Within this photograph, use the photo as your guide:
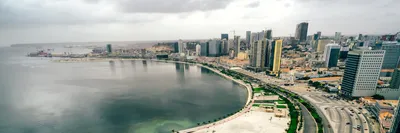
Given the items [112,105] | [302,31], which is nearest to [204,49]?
[112,105]

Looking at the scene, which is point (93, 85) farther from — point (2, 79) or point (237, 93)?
point (237, 93)

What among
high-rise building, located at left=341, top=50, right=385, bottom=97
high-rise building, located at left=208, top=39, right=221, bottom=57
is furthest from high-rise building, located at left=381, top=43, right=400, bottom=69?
high-rise building, located at left=208, top=39, right=221, bottom=57

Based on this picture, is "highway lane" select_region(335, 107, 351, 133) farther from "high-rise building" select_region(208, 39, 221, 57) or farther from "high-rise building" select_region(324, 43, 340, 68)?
"high-rise building" select_region(208, 39, 221, 57)

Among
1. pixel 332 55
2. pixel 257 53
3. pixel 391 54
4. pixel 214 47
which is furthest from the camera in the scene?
pixel 214 47

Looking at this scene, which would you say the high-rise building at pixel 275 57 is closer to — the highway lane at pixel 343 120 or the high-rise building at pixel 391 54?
the highway lane at pixel 343 120

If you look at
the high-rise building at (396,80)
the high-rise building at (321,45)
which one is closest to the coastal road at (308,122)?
the high-rise building at (396,80)

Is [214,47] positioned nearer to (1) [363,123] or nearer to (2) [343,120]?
(2) [343,120]

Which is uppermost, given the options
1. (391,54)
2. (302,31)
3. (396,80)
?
(302,31)
